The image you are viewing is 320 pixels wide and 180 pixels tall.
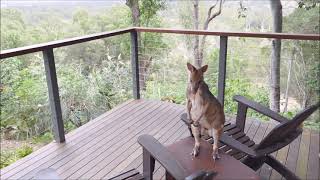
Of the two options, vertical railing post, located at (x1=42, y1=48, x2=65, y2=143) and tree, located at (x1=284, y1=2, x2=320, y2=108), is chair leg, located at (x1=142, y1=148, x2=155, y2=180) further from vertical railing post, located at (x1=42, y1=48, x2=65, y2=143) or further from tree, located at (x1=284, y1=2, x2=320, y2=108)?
tree, located at (x1=284, y1=2, x2=320, y2=108)

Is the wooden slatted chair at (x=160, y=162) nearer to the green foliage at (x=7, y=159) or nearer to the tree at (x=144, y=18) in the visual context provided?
the green foliage at (x=7, y=159)

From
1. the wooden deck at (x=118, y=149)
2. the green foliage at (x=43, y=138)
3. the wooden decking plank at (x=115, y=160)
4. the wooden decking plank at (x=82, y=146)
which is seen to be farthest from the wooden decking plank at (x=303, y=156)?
Result: the green foliage at (x=43, y=138)

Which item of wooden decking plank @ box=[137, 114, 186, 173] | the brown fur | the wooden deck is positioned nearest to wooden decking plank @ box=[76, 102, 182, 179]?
the wooden deck

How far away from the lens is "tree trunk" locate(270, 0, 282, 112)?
5387 mm

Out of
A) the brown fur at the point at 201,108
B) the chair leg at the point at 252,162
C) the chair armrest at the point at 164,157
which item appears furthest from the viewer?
the chair leg at the point at 252,162

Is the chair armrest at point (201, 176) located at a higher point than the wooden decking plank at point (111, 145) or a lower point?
higher

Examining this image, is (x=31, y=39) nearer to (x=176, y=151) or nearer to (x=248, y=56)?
(x=248, y=56)

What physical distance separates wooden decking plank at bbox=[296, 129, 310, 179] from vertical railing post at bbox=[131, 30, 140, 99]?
212cm

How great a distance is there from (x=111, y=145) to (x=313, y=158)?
1.84 metres

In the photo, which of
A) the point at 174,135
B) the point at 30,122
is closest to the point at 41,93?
the point at 30,122

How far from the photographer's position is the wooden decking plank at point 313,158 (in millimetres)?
2357

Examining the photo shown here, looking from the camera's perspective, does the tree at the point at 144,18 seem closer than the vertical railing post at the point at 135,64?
No

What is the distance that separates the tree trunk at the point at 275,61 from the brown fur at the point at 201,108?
372 centimetres

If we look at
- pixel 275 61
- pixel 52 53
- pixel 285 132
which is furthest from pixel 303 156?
Answer: pixel 275 61
